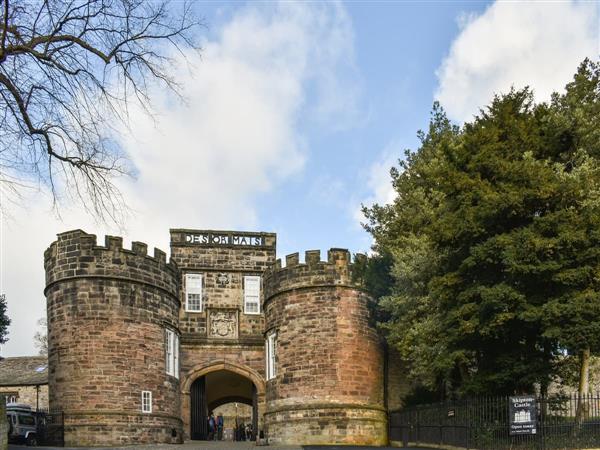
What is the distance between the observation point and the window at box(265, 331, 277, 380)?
1293 inches

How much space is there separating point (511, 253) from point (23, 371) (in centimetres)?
3035

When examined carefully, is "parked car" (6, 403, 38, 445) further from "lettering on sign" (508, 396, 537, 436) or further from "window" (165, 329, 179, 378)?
"lettering on sign" (508, 396, 537, 436)

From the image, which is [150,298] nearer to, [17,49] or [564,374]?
[564,374]

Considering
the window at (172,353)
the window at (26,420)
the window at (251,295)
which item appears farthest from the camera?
the window at (251,295)

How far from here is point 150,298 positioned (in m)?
31.0

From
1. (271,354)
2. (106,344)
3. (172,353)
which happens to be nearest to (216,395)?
(271,354)

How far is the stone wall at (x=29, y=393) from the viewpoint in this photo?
137 ft

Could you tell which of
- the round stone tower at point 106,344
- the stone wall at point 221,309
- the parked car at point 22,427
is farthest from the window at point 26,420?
the stone wall at point 221,309

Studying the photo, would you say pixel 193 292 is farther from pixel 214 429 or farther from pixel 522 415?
pixel 522 415

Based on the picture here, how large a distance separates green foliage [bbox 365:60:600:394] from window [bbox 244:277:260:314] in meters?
8.33

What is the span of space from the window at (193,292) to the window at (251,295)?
6.56 ft

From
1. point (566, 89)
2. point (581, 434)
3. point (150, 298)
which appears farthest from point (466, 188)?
point (150, 298)

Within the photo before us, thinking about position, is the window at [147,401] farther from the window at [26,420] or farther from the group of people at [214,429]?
the group of people at [214,429]

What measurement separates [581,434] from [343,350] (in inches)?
419
